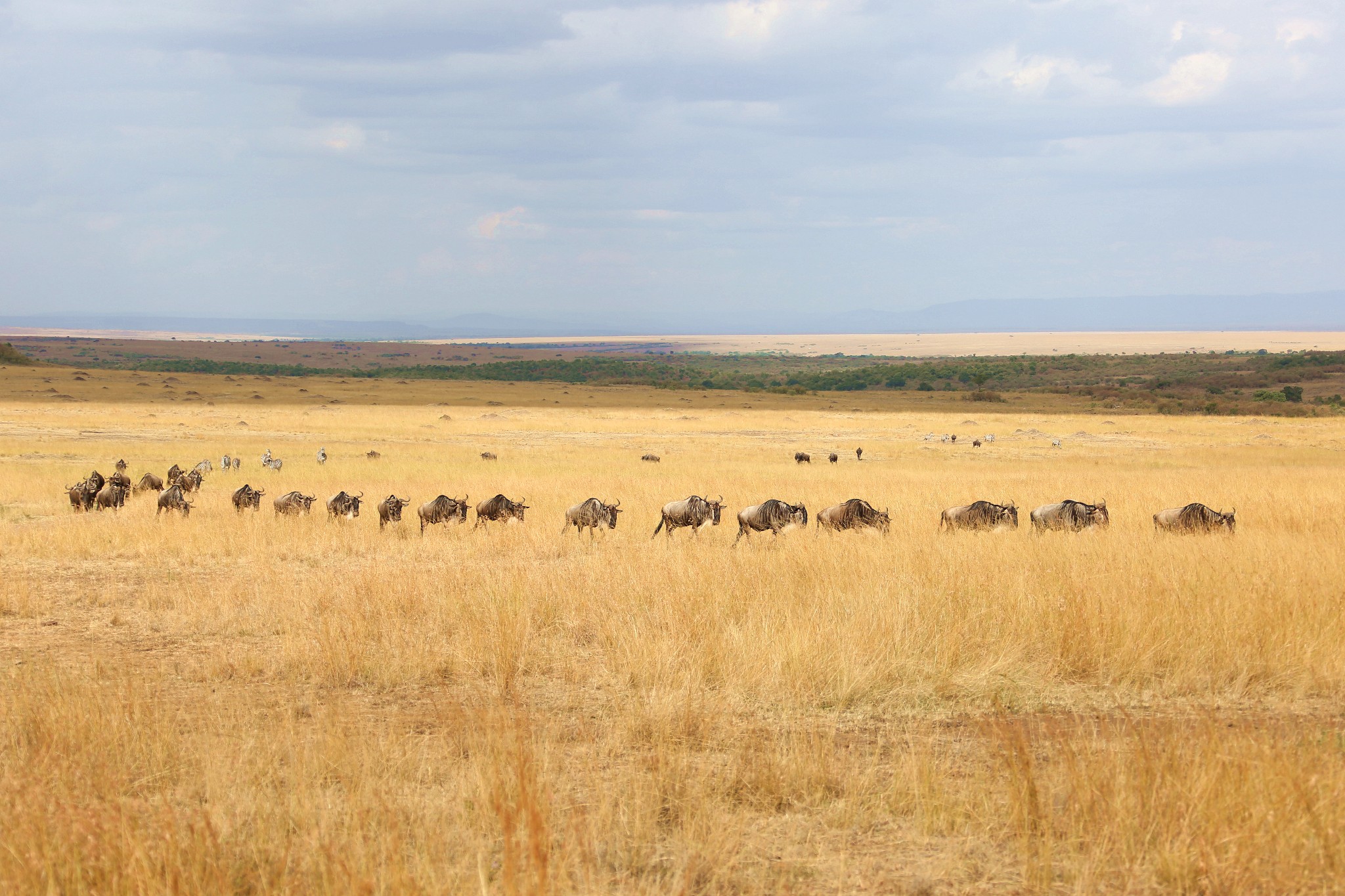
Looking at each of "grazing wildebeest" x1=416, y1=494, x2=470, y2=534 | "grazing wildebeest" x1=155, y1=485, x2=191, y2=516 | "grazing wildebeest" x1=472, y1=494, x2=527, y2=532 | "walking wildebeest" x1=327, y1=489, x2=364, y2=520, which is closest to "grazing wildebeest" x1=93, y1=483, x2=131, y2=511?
"grazing wildebeest" x1=155, y1=485, x2=191, y2=516

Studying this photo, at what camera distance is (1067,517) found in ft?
48.1

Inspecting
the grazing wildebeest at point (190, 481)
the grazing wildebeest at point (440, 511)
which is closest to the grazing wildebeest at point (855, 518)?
the grazing wildebeest at point (440, 511)

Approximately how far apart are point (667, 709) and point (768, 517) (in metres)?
7.95

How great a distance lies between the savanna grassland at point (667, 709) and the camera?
4.35 m

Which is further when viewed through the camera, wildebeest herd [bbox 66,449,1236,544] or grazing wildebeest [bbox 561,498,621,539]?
grazing wildebeest [bbox 561,498,621,539]

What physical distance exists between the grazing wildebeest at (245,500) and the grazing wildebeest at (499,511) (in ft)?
15.5

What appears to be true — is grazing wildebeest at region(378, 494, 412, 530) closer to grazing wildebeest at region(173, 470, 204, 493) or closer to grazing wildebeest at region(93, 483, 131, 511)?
grazing wildebeest at region(173, 470, 204, 493)

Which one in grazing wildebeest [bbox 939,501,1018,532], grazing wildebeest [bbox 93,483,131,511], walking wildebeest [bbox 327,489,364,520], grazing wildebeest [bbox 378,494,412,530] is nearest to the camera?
grazing wildebeest [bbox 939,501,1018,532]

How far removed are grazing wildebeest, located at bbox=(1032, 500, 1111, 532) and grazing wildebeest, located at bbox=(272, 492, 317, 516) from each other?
12.8 meters

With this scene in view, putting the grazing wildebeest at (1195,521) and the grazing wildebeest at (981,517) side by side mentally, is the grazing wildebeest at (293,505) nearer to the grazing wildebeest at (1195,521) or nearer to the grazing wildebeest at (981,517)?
the grazing wildebeest at (981,517)

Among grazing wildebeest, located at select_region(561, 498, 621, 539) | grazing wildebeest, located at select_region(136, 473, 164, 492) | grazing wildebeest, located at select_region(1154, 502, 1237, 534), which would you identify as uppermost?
grazing wildebeest, located at select_region(1154, 502, 1237, 534)

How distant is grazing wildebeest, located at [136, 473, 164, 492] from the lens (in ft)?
67.7

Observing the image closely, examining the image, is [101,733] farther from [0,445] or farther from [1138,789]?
[0,445]

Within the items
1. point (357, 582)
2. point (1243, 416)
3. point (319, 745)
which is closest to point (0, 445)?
point (357, 582)
